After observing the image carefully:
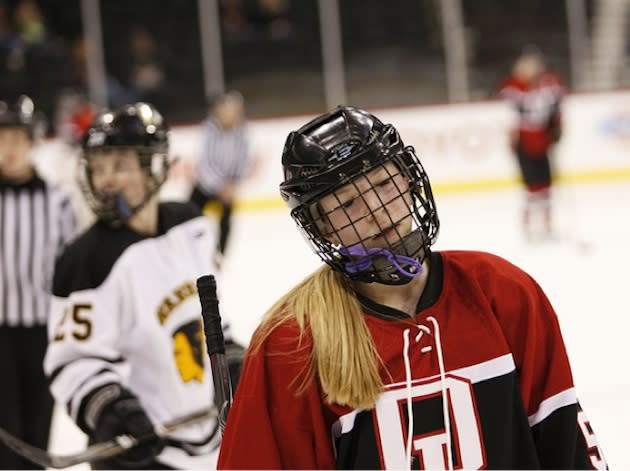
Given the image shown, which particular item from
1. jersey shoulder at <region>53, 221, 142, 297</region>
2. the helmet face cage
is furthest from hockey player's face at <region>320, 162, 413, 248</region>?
jersey shoulder at <region>53, 221, 142, 297</region>

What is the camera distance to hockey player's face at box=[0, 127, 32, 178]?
2.44 m

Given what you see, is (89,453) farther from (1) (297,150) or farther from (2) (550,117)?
(2) (550,117)

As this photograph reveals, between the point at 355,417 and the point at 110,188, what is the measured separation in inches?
36.2

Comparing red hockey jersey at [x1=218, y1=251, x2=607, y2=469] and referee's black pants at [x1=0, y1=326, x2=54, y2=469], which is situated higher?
red hockey jersey at [x1=218, y1=251, x2=607, y2=469]

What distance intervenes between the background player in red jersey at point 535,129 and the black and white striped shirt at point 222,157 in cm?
181

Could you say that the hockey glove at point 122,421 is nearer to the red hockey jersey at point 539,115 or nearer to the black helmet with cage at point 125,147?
the black helmet with cage at point 125,147

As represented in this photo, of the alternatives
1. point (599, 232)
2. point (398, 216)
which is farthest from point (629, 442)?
point (599, 232)

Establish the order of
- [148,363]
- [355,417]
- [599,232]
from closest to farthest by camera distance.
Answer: [355,417] → [148,363] → [599,232]

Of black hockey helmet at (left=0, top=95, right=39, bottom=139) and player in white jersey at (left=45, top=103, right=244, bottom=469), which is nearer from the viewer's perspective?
player in white jersey at (left=45, top=103, right=244, bottom=469)

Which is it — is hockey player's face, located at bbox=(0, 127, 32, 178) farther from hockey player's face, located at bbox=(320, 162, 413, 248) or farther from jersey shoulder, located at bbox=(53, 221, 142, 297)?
hockey player's face, located at bbox=(320, 162, 413, 248)

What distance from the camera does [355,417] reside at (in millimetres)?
1062

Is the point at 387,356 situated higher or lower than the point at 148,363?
higher

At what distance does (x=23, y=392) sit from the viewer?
7.57 feet

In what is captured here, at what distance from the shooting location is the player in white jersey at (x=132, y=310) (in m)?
1.63
